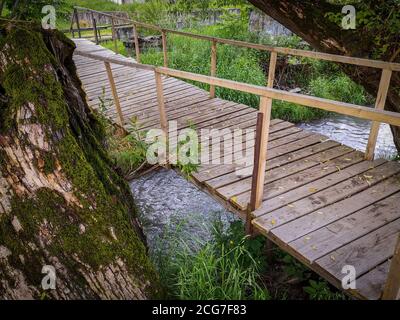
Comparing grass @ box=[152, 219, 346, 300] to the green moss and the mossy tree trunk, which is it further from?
the green moss

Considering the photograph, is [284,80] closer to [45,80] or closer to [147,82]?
[147,82]

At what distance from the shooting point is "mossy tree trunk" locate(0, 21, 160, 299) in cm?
192

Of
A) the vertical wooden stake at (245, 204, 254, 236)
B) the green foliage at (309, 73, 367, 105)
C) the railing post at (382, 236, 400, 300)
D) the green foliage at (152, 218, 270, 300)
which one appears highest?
Answer: the railing post at (382, 236, 400, 300)

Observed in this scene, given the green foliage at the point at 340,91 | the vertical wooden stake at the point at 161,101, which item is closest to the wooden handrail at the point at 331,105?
the vertical wooden stake at the point at 161,101

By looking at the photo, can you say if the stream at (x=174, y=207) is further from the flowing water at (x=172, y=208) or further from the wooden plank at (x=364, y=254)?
the wooden plank at (x=364, y=254)

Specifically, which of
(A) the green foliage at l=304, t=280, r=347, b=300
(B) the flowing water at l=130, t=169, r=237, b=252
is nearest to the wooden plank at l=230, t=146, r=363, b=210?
(A) the green foliage at l=304, t=280, r=347, b=300

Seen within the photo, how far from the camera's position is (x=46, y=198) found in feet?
6.44

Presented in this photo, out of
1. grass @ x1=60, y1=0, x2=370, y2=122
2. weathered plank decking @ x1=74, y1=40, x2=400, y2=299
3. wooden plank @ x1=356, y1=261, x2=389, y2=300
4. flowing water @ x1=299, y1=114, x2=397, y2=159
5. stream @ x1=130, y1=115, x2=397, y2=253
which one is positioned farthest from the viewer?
grass @ x1=60, y1=0, x2=370, y2=122

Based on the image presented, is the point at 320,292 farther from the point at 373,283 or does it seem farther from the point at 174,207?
the point at 174,207

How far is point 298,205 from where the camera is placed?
3123 mm

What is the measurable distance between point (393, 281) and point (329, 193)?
132 cm

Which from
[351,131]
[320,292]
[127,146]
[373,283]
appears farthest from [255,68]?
[373,283]
